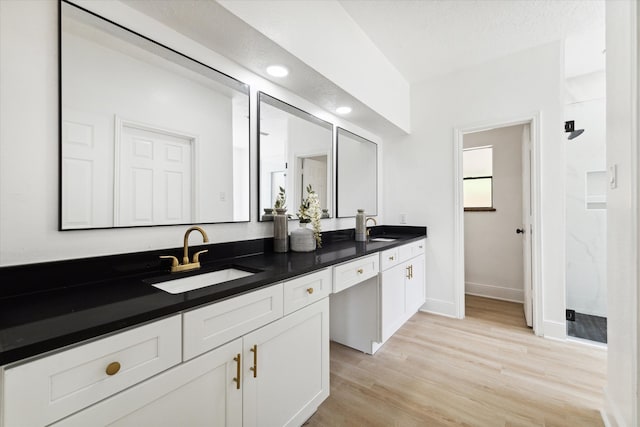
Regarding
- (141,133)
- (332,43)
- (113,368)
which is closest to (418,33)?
(332,43)

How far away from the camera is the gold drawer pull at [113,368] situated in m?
0.75

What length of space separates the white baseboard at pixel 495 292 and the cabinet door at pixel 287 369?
10.1 ft

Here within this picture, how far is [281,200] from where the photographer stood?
2.06 metres

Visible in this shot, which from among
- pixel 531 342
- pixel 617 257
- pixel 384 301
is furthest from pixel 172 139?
pixel 531 342

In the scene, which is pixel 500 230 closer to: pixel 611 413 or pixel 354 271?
pixel 611 413

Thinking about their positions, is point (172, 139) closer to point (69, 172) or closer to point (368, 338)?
point (69, 172)

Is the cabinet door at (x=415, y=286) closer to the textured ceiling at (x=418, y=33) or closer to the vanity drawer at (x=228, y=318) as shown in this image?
the textured ceiling at (x=418, y=33)

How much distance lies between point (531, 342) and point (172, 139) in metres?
3.22

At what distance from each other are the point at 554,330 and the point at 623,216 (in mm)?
1820

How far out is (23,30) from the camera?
101 cm

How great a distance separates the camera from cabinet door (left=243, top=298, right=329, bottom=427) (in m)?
1.16

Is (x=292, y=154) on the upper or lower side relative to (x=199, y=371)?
upper

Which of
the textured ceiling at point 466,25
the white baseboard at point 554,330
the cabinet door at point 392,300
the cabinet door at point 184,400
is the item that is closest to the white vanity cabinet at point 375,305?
the cabinet door at point 392,300

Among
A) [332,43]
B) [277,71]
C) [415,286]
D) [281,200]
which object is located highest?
[332,43]
